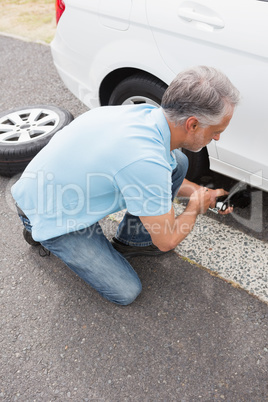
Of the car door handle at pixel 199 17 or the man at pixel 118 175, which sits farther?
the car door handle at pixel 199 17

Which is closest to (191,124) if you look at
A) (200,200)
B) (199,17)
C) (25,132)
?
(200,200)

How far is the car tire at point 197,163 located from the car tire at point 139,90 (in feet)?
1.17

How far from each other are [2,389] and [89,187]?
3.12ft

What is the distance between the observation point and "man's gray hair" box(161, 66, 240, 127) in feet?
5.19

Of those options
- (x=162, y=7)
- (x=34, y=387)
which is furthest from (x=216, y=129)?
(x=34, y=387)

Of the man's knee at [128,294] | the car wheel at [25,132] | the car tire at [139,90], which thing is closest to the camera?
the man's knee at [128,294]

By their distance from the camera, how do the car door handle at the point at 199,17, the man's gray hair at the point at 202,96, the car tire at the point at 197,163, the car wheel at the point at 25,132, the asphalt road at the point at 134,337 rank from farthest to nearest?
the car wheel at the point at 25,132 < the car tire at the point at 197,163 < the car door handle at the point at 199,17 < the asphalt road at the point at 134,337 < the man's gray hair at the point at 202,96

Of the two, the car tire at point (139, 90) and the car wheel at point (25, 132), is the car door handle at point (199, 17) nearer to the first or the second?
the car tire at point (139, 90)

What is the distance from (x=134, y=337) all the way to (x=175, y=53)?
139 cm

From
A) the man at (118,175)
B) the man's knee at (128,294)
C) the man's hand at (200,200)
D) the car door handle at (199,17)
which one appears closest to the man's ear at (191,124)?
the man at (118,175)

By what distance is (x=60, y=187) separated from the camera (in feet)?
6.06

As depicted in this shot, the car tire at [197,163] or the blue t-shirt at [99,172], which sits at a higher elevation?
the blue t-shirt at [99,172]

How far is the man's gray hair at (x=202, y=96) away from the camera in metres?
1.58

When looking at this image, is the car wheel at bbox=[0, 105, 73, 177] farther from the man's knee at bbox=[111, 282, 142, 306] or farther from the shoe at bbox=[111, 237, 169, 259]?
the man's knee at bbox=[111, 282, 142, 306]
